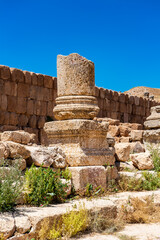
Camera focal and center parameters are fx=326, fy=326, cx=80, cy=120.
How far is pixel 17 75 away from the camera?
16156 mm

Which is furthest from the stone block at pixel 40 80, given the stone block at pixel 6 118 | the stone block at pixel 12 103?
the stone block at pixel 6 118

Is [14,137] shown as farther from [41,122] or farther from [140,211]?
[41,122]

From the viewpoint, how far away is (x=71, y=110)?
21.7 ft

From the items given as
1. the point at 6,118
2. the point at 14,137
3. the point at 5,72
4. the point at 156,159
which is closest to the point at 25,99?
the point at 6,118

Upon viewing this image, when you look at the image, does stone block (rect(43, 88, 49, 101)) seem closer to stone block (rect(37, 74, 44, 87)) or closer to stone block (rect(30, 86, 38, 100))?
stone block (rect(37, 74, 44, 87))

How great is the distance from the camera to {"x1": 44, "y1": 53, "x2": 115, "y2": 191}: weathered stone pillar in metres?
6.09

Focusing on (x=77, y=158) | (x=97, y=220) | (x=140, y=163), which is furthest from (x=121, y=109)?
(x=97, y=220)

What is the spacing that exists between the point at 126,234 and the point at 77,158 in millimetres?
1913

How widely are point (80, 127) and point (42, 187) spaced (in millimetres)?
1696

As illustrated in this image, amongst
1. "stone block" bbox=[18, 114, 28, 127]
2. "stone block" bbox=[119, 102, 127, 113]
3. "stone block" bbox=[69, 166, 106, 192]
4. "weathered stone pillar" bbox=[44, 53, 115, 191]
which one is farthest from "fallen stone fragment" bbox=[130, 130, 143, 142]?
"stone block" bbox=[69, 166, 106, 192]

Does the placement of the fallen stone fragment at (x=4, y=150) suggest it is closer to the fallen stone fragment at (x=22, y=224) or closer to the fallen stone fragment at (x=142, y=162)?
the fallen stone fragment at (x=22, y=224)

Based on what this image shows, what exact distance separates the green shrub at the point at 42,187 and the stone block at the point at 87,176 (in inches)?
22.2

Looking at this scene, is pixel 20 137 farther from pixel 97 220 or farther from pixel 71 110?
pixel 97 220

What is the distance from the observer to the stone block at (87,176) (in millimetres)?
5691
